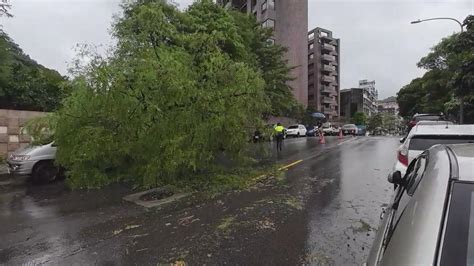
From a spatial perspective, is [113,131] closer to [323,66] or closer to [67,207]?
[67,207]

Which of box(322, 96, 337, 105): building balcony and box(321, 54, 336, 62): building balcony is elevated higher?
box(321, 54, 336, 62): building balcony

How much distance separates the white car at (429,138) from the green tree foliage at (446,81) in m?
11.6

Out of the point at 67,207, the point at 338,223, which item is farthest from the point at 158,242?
the point at 67,207

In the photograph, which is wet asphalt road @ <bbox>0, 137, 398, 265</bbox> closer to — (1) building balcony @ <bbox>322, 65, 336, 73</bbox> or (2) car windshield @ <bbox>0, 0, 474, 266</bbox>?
(2) car windshield @ <bbox>0, 0, 474, 266</bbox>

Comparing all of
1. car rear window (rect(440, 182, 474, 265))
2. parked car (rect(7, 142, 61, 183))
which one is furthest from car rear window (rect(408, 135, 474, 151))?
parked car (rect(7, 142, 61, 183))

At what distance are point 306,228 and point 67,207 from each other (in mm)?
5588

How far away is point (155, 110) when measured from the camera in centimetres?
1020

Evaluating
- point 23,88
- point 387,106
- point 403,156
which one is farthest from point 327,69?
point 387,106

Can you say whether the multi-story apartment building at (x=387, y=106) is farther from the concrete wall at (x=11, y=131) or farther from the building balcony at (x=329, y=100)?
the concrete wall at (x=11, y=131)

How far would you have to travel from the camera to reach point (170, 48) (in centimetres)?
1190

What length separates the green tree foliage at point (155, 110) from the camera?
401 inches

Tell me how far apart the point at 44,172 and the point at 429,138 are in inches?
454

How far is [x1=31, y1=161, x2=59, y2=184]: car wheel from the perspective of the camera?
12.7 metres

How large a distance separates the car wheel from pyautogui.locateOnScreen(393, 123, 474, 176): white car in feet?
35.5
